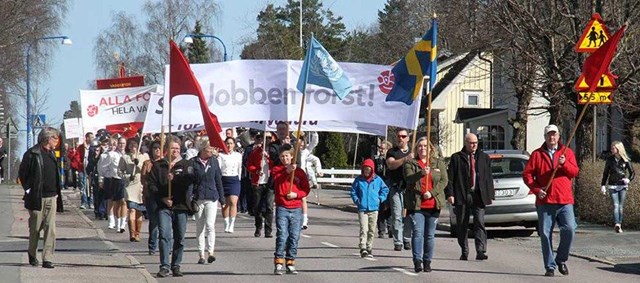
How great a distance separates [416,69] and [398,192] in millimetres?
2696

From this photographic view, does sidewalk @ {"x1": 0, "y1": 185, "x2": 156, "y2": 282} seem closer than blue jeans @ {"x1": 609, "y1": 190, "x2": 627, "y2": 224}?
Yes

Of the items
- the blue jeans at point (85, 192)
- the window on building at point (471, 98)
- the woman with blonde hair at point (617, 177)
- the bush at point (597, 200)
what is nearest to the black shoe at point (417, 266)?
the woman with blonde hair at point (617, 177)

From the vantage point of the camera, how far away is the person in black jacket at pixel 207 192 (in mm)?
16344

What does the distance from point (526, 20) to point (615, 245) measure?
6.31m

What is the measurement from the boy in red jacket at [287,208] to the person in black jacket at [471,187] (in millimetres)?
2568

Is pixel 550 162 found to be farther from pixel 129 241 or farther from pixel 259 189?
pixel 129 241

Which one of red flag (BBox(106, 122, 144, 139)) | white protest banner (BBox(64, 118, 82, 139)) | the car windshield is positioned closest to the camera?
the car windshield

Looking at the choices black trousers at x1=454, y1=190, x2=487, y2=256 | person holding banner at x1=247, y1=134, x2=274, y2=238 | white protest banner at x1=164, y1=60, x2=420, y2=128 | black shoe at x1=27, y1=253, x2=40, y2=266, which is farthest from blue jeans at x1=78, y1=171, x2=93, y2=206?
black trousers at x1=454, y1=190, x2=487, y2=256

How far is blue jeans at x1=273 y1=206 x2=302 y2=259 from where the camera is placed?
15.4 metres

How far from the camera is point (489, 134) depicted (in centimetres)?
6269

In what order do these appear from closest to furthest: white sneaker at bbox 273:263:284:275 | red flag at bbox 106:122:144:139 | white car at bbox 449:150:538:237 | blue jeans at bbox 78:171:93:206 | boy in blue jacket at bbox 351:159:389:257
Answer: white sneaker at bbox 273:263:284:275 < boy in blue jacket at bbox 351:159:389:257 < white car at bbox 449:150:538:237 < red flag at bbox 106:122:144:139 < blue jeans at bbox 78:171:93:206

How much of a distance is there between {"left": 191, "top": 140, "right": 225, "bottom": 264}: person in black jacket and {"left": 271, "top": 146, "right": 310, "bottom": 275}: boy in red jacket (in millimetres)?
1177

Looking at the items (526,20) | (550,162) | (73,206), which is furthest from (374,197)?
(73,206)

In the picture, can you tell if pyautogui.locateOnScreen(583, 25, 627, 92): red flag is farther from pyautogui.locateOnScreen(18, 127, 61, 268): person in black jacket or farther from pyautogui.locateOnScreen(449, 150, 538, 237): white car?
pyautogui.locateOnScreen(18, 127, 61, 268): person in black jacket
